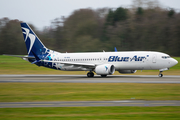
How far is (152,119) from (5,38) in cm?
8923

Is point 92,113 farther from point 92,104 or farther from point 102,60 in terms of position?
point 102,60

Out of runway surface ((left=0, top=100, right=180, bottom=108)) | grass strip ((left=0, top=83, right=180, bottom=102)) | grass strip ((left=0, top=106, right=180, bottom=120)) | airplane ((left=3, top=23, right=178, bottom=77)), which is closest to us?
grass strip ((left=0, top=106, right=180, bottom=120))

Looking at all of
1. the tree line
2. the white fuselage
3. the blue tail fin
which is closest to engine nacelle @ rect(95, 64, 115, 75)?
the white fuselage

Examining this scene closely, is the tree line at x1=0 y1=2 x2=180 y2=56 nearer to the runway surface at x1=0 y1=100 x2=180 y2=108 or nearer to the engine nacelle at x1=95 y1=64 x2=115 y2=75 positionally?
the engine nacelle at x1=95 y1=64 x2=115 y2=75

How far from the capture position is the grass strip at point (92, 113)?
10.5m

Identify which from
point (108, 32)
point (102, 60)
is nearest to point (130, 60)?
point (102, 60)

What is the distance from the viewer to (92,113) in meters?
11.2

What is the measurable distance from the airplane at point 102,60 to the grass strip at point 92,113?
67.1 feet

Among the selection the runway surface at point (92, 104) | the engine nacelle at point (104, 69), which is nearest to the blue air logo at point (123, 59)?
the engine nacelle at point (104, 69)

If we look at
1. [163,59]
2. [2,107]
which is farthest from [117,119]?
[163,59]

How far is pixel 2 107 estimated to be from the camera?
12.8 m

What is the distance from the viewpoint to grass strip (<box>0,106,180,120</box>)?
10477 mm

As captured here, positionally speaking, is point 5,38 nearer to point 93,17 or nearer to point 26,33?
point 93,17

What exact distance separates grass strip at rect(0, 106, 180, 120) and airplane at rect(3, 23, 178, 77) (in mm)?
20456
